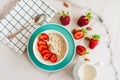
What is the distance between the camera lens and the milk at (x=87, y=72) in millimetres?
1233

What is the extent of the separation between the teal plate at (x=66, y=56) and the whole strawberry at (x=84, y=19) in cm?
5

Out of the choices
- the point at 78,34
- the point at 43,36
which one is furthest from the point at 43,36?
the point at 78,34

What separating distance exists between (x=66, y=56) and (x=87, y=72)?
0.09 metres

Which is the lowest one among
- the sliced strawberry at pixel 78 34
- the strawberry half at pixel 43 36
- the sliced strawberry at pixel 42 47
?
the sliced strawberry at pixel 42 47

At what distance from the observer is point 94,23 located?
1307 millimetres

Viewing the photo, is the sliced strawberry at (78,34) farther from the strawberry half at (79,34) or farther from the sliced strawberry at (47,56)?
the sliced strawberry at (47,56)

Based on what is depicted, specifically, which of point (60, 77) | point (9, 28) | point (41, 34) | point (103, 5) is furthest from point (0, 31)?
point (103, 5)

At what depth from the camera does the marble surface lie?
126 cm

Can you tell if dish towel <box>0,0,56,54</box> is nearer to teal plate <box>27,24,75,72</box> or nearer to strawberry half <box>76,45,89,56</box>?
teal plate <box>27,24,75,72</box>

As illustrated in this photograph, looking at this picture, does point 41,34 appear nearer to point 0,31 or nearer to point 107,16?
point 0,31

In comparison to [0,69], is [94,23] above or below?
above

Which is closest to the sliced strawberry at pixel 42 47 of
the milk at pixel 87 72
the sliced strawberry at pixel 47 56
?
the sliced strawberry at pixel 47 56

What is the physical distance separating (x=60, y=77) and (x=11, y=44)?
0.19m

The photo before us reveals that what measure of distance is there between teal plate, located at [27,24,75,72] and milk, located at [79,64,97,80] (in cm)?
6
